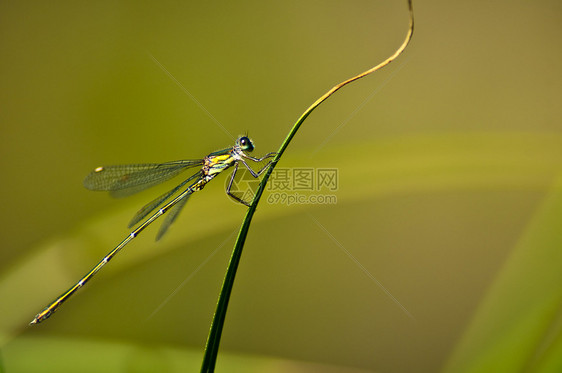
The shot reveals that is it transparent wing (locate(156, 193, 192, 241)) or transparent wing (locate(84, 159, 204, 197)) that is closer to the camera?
transparent wing (locate(156, 193, 192, 241))

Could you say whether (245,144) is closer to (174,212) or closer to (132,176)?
(174,212)

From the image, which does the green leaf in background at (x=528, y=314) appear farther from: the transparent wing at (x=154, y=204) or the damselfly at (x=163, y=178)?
the transparent wing at (x=154, y=204)

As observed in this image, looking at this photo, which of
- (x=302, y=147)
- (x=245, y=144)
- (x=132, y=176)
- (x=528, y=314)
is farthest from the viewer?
(x=302, y=147)

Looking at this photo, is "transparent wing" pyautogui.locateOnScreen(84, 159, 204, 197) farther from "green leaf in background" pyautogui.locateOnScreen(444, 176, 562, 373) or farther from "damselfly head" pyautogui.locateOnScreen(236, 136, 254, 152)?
"green leaf in background" pyautogui.locateOnScreen(444, 176, 562, 373)

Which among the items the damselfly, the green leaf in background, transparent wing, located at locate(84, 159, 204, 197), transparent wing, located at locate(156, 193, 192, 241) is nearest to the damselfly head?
the damselfly

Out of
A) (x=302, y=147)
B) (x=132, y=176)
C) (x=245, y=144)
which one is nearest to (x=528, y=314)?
(x=245, y=144)

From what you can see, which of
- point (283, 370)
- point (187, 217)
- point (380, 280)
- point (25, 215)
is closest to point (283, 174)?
point (187, 217)

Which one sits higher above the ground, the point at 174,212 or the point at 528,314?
the point at 174,212
